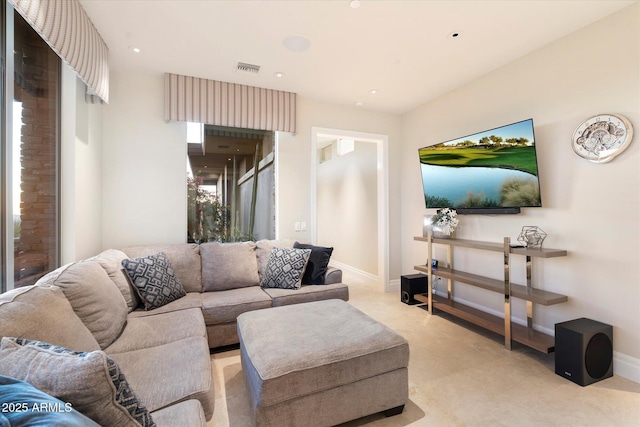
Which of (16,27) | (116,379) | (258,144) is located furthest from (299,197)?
(116,379)

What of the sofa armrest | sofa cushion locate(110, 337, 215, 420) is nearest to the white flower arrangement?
the sofa armrest

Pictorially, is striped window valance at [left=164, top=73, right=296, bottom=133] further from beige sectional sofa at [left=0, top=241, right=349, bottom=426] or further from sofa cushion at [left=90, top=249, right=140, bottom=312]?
sofa cushion at [left=90, top=249, right=140, bottom=312]

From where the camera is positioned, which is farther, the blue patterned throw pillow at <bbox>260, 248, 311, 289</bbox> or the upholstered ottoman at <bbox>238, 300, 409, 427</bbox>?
the blue patterned throw pillow at <bbox>260, 248, 311, 289</bbox>

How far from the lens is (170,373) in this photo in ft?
4.61

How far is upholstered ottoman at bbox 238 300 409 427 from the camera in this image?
4.70 feet

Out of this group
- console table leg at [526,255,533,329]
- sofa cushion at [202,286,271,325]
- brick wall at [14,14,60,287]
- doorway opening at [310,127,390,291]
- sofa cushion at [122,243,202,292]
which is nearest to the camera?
brick wall at [14,14,60,287]

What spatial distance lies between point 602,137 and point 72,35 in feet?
13.2

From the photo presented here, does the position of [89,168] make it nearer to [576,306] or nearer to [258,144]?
[258,144]

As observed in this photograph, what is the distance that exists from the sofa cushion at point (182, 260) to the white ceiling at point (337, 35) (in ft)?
6.31

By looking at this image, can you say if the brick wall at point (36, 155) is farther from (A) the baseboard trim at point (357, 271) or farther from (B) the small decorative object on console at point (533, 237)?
(A) the baseboard trim at point (357, 271)

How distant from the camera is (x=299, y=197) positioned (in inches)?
152

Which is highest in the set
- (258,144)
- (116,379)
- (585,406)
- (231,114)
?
(231,114)

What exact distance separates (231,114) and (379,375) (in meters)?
3.13

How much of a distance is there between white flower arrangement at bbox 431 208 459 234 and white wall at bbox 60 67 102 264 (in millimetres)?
3666
